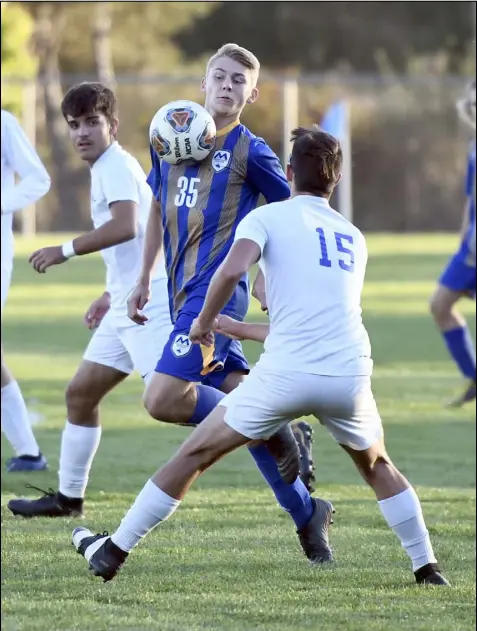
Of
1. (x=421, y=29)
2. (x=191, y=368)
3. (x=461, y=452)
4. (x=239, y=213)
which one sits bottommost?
(x=461, y=452)

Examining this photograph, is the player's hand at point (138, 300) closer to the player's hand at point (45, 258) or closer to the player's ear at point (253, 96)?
the player's hand at point (45, 258)

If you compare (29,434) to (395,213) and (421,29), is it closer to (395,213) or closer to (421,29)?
(395,213)

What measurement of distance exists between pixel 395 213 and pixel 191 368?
1246 inches

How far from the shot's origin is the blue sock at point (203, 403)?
20.6ft

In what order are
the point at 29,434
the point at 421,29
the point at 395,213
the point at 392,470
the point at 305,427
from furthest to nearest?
the point at 421,29 < the point at 395,213 < the point at 29,434 < the point at 305,427 < the point at 392,470

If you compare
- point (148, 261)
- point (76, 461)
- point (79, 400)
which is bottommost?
point (76, 461)

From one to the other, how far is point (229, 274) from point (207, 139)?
3.72ft

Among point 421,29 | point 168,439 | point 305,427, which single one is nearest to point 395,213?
point 421,29

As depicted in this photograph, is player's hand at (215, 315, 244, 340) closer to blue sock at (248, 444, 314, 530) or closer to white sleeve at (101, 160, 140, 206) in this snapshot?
blue sock at (248, 444, 314, 530)

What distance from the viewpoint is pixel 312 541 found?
6.16m

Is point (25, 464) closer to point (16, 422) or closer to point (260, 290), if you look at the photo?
point (16, 422)

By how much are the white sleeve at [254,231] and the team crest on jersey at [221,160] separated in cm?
98

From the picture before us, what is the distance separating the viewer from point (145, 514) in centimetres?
553

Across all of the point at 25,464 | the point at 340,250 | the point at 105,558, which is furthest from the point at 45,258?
the point at 25,464
